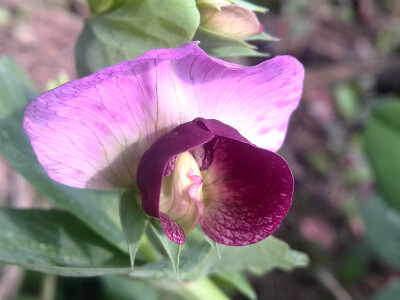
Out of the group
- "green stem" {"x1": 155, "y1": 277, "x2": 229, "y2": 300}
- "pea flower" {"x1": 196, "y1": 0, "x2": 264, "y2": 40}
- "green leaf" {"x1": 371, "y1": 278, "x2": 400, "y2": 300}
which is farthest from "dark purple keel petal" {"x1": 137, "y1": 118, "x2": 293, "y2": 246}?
"green leaf" {"x1": 371, "y1": 278, "x2": 400, "y2": 300}

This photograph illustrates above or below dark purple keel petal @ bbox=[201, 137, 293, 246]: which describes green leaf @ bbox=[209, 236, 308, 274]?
below

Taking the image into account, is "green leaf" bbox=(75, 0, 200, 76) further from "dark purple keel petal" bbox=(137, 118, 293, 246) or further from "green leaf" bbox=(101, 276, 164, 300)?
"green leaf" bbox=(101, 276, 164, 300)

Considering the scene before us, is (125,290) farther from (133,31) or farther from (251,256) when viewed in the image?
(133,31)

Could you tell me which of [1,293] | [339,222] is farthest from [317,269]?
→ [1,293]

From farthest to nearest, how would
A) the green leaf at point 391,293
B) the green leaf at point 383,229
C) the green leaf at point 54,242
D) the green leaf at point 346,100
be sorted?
the green leaf at point 346,100, the green leaf at point 383,229, the green leaf at point 391,293, the green leaf at point 54,242

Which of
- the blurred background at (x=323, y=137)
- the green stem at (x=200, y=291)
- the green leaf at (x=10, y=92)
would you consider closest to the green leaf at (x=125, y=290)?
the blurred background at (x=323, y=137)

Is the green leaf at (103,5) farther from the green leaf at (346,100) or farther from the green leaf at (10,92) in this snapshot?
the green leaf at (346,100)
